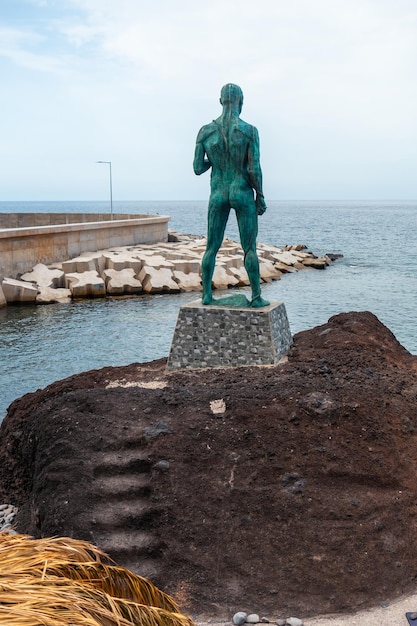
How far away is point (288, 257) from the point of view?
34812 millimetres

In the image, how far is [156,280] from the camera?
23672mm

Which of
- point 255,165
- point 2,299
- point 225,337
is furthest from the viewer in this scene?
point 2,299

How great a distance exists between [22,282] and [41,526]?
53.3 feet

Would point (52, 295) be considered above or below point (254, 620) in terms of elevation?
below

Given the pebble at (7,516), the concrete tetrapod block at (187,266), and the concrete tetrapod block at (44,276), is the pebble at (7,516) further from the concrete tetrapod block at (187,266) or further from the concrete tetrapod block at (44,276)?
the concrete tetrapod block at (187,266)

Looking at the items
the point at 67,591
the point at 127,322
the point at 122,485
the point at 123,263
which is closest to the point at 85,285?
the point at 123,263

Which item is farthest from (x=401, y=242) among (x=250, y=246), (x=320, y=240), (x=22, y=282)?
(x=250, y=246)

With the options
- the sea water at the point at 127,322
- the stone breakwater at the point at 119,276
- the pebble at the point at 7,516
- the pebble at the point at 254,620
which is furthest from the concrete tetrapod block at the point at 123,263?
the pebble at the point at 254,620

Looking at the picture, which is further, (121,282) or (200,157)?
(121,282)

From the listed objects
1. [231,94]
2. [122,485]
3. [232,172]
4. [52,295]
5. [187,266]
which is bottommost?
[52,295]

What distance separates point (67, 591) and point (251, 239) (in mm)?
7376

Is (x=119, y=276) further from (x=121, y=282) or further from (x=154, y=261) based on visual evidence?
(x=154, y=261)

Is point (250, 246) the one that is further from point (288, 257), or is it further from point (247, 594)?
point (288, 257)

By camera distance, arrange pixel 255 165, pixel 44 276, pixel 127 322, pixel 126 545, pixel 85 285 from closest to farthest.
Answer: pixel 126 545
pixel 255 165
pixel 127 322
pixel 85 285
pixel 44 276
